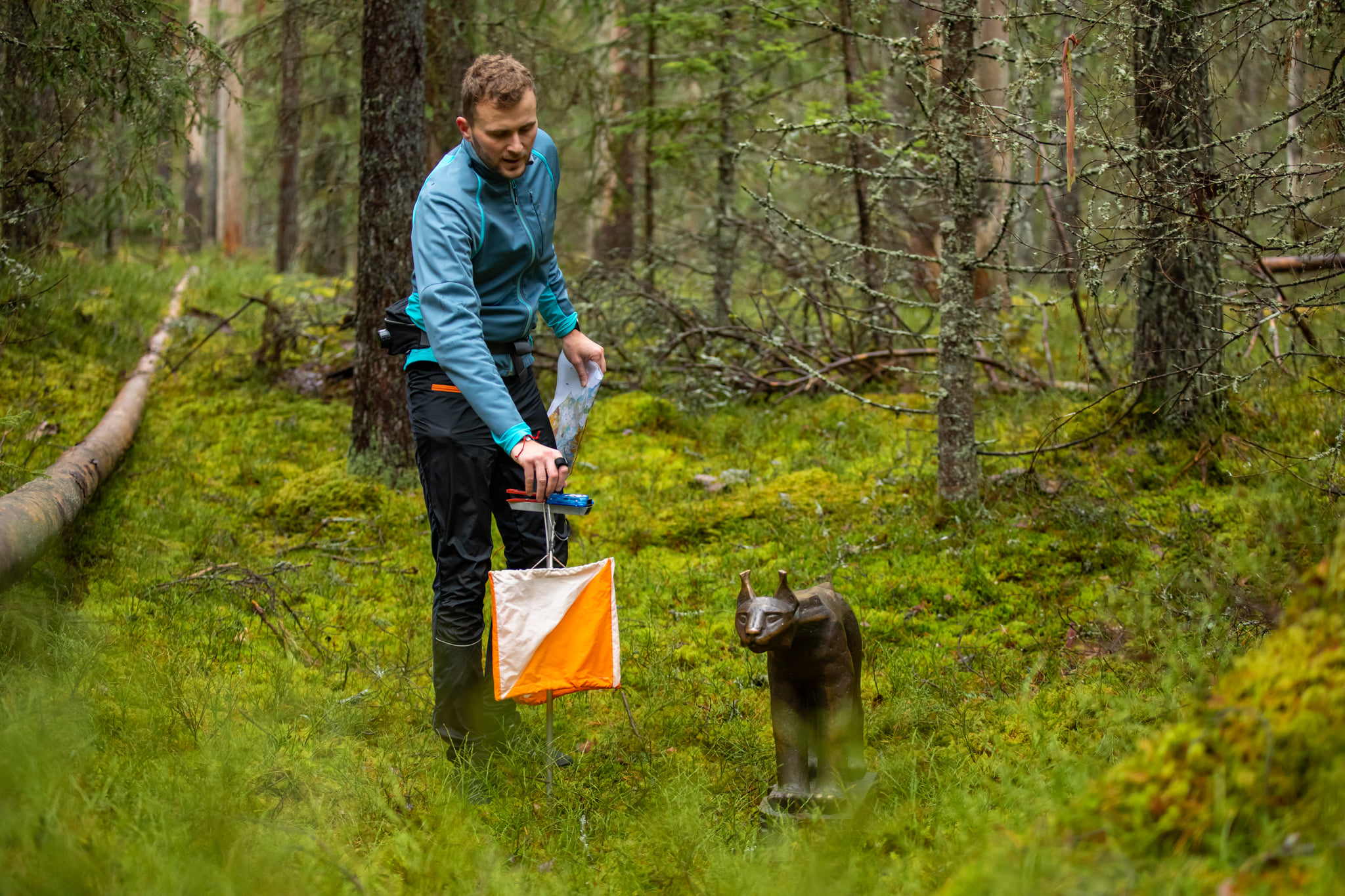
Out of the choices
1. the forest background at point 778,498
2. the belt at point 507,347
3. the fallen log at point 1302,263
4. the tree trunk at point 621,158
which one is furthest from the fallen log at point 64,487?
the fallen log at point 1302,263

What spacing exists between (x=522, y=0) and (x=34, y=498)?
26.3ft

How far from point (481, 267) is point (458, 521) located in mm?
990

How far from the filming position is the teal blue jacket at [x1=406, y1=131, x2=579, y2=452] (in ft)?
11.1

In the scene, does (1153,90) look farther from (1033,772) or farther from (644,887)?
(644,887)

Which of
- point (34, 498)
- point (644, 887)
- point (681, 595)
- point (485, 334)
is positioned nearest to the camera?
point (644, 887)

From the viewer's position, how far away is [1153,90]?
4.36m

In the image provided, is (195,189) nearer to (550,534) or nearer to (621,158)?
(621,158)

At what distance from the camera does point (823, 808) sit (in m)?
3.28

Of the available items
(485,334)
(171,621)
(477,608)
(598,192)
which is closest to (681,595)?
(477,608)

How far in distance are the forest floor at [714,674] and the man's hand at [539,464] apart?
1207mm

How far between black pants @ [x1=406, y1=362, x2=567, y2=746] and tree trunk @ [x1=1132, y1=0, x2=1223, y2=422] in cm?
290

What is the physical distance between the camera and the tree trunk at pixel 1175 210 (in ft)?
14.4

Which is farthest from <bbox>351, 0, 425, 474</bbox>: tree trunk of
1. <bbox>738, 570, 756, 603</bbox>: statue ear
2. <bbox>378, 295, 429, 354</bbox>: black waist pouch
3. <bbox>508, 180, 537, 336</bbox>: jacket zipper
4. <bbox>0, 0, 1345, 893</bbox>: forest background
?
<bbox>738, 570, 756, 603</bbox>: statue ear

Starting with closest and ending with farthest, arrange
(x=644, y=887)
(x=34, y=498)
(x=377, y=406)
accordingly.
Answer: (x=644, y=887), (x=34, y=498), (x=377, y=406)
